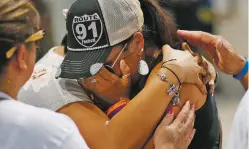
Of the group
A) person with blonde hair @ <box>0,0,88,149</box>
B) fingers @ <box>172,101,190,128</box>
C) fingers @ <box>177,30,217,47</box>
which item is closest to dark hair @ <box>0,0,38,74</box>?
person with blonde hair @ <box>0,0,88,149</box>

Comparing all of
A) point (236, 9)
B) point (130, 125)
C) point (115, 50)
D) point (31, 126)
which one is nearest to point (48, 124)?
point (31, 126)

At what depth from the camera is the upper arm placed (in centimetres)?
149

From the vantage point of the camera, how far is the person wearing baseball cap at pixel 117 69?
1.47 meters

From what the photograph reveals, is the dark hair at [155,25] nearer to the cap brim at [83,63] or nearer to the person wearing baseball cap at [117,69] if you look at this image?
the person wearing baseball cap at [117,69]

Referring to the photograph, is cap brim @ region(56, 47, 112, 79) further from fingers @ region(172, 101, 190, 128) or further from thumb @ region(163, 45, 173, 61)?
fingers @ region(172, 101, 190, 128)

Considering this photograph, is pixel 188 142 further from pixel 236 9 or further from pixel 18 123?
pixel 236 9

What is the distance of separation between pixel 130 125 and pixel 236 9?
4.92 metres

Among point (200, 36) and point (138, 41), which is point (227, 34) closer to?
point (200, 36)

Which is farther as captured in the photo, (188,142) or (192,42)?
(192,42)

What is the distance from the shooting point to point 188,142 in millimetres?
1526

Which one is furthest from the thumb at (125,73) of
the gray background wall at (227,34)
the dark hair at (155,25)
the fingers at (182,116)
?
the gray background wall at (227,34)

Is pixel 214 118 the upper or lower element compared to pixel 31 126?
lower

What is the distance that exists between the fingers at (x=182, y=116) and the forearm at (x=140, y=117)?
0.05 m

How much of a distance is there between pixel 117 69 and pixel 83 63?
0.11 m
